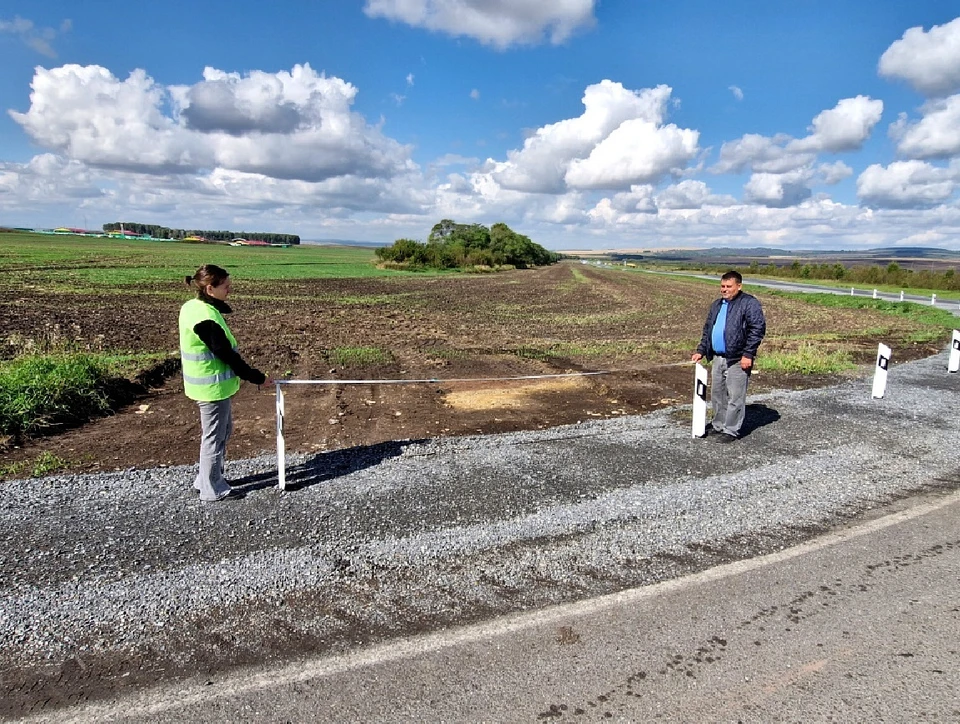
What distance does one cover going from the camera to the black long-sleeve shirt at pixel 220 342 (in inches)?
187

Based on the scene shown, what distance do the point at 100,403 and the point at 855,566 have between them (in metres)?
8.74

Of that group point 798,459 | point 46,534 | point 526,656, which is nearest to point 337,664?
point 526,656

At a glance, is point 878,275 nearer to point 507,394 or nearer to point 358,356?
point 358,356

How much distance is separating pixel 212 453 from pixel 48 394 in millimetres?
4073

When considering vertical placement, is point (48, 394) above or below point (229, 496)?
above

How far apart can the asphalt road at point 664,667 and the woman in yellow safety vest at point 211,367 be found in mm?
2356

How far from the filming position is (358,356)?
1407 cm

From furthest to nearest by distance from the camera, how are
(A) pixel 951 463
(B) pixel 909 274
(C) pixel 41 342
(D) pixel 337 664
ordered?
(B) pixel 909 274 → (C) pixel 41 342 → (A) pixel 951 463 → (D) pixel 337 664

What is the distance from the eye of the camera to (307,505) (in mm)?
4969

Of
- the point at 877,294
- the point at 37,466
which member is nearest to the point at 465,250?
the point at 877,294

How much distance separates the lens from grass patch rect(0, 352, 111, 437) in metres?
6.98

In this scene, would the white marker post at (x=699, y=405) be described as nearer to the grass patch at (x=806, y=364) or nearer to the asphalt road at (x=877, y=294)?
the grass patch at (x=806, y=364)

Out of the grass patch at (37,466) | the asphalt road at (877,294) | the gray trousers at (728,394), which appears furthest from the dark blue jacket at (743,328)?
the asphalt road at (877,294)

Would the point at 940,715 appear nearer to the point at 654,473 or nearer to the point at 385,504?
the point at 654,473
